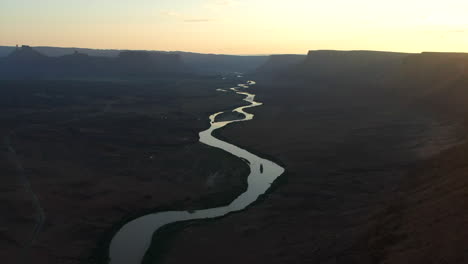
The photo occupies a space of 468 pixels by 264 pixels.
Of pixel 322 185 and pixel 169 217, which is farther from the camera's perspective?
pixel 322 185

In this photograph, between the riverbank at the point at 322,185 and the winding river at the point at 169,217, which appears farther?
the winding river at the point at 169,217

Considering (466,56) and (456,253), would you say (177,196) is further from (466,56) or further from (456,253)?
(466,56)

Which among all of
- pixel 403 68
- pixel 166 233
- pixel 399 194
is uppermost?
pixel 403 68

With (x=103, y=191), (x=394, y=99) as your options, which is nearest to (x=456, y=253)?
(x=103, y=191)

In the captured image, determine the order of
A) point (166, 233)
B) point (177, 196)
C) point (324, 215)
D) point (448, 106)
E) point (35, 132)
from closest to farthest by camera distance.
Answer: point (166, 233) < point (324, 215) < point (177, 196) < point (35, 132) < point (448, 106)

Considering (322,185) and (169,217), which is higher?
(322,185)

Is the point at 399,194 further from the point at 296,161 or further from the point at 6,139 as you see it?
the point at 6,139

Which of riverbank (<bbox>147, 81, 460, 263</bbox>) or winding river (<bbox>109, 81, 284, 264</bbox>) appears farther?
winding river (<bbox>109, 81, 284, 264</bbox>)

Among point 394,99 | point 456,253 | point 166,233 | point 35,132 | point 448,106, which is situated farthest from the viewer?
point 394,99

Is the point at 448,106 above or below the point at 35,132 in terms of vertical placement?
above

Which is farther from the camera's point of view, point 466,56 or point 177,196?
point 466,56
